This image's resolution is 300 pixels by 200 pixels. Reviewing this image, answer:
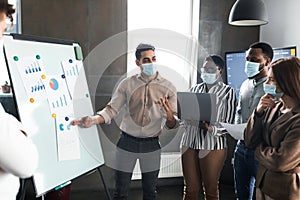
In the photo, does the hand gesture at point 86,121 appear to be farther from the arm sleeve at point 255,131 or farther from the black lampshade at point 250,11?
the black lampshade at point 250,11

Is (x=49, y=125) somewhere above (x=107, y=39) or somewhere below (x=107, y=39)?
below

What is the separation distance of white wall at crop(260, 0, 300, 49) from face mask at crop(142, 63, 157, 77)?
1.77 meters

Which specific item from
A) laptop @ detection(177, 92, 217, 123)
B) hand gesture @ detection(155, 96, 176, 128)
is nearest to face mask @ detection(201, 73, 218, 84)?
laptop @ detection(177, 92, 217, 123)

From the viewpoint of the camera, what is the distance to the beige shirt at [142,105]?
208 cm

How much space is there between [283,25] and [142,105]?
211 cm

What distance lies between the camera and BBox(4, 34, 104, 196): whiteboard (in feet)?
4.72

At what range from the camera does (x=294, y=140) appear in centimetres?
147

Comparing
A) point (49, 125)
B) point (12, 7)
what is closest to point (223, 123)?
point (49, 125)

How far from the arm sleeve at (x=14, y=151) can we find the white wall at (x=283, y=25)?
288 centimetres

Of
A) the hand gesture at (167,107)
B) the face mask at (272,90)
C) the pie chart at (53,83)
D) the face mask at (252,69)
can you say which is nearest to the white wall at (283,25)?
the face mask at (252,69)

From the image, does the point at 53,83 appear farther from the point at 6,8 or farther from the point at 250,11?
the point at 250,11

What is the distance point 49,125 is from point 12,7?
0.69 m

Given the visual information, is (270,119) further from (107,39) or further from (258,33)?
(258,33)

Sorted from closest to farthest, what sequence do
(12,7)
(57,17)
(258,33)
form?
(12,7)
(57,17)
(258,33)
